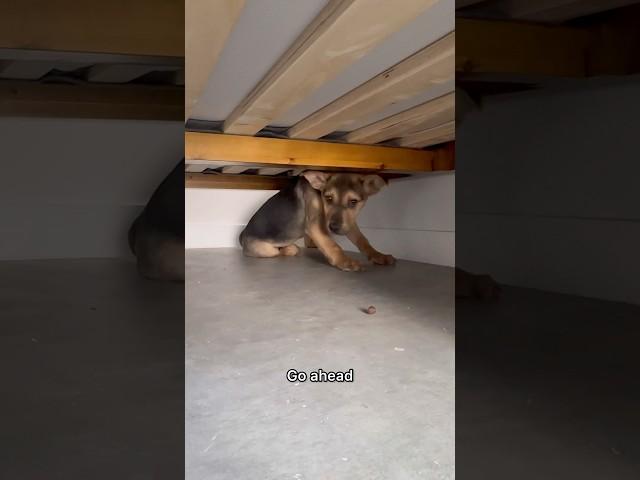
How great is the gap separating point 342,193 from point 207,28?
1.26 meters

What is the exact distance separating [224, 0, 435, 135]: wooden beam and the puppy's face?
0.80 meters

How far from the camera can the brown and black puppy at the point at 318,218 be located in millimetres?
1880

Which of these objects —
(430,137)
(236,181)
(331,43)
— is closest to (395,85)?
(331,43)

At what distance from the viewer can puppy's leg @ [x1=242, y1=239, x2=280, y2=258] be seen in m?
2.14

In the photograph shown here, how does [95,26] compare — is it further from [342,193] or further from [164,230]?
[342,193]

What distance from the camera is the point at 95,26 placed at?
0.28 metres

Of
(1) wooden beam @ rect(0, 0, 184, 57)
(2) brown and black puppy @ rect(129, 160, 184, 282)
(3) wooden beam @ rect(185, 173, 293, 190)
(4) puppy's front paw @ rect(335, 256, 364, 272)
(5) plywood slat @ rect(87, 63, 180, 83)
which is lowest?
(4) puppy's front paw @ rect(335, 256, 364, 272)

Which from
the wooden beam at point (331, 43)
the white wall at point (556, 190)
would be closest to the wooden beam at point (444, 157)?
the wooden beam at point (331, 43)

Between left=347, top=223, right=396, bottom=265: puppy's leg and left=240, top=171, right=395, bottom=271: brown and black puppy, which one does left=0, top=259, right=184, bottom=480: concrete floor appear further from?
left=347, top=223, right=396, bottom=265: puppy's leg

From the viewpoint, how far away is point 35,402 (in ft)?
1.06

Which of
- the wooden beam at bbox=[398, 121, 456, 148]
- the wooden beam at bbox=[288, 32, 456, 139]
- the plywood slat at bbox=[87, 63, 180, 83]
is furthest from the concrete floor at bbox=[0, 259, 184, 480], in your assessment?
the wooden beam at bbox=[398, 121, 456, 148]

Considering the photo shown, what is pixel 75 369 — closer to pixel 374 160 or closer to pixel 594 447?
pixel 594 447

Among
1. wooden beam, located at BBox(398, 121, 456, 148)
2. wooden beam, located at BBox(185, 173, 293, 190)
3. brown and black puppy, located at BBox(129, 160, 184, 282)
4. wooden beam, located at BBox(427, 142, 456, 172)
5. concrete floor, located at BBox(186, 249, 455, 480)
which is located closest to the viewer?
brown and black puppy, located at BBox(129, 160, 184, 282)

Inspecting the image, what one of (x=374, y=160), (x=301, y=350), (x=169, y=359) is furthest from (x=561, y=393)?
(x=374, y=160)
